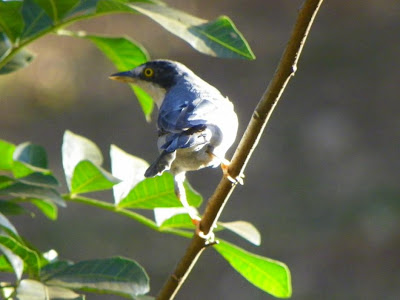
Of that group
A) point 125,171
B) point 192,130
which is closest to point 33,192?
point 125,171

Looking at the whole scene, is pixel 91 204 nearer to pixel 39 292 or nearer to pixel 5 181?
pixel 5 181

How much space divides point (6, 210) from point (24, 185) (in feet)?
0.41

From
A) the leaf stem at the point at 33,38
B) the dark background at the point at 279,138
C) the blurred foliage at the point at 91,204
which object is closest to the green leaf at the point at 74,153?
the blurred foliage at the point at 91,204

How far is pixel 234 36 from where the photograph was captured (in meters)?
2.22

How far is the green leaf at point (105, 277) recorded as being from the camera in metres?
2.06

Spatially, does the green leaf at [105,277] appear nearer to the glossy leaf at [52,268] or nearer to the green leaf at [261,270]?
the glossy leaf at [52,268]

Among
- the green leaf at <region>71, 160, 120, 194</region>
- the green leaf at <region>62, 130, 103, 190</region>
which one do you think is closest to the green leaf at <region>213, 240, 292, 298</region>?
the green leaf at <region>71, 160, 120, 194</region>

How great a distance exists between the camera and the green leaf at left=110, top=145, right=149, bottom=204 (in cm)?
254

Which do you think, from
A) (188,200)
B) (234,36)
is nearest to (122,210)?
(188,200)

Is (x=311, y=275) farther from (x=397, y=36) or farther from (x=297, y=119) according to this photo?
(x=397, y=36)

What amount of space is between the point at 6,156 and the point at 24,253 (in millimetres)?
667

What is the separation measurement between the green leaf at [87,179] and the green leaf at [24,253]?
42cm

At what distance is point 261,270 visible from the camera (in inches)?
96.4

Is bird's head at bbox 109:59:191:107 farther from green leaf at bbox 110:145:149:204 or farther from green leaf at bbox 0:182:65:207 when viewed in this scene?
green leaf at bbox 0:182:65:207
